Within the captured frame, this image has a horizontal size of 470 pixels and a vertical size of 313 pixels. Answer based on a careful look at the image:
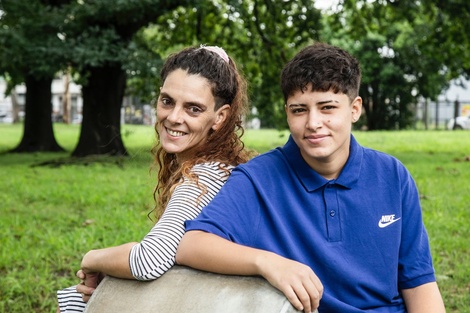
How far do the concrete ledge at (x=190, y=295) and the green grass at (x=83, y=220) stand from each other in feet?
3.98

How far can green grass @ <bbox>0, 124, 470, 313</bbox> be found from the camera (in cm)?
491

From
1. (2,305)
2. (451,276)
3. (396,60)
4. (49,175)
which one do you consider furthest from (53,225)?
(396,60)

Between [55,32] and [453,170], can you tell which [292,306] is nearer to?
[453,170]

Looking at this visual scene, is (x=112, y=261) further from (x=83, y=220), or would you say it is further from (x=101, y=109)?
(x=101, y=109)

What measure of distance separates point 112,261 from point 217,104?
0.77 m

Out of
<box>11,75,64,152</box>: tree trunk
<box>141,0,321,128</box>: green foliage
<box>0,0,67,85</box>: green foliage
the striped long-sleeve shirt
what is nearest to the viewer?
the striped long-sleeve shirt

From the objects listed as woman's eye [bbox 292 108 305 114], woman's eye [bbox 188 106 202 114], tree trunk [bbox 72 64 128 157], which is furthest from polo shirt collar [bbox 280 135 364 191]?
tree trunk [bbox 72 64 128 157]

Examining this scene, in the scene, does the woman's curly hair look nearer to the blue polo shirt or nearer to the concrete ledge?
the blue polo shirt

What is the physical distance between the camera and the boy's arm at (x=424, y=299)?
8.54 feet

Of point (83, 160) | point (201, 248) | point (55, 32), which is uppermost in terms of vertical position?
point (55, 32)

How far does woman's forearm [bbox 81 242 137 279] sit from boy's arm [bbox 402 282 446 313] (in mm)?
984

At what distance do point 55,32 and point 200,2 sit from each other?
259 centimetres

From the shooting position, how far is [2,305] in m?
4.52

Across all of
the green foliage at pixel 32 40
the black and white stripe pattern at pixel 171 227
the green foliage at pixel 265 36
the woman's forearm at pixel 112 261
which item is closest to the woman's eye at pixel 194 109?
the black and white stripe pattern at pixel 171 227
